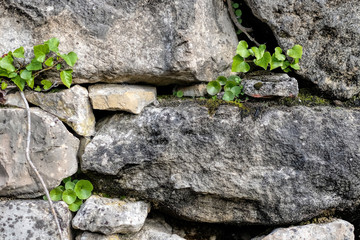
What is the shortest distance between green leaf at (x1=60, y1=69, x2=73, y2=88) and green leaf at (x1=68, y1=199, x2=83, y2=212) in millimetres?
614

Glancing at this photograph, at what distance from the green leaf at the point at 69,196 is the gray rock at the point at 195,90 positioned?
83 centimetres

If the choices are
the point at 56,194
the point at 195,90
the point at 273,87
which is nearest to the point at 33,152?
the point at 56,194

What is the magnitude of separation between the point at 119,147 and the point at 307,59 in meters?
1.15

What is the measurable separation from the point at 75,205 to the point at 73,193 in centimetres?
6

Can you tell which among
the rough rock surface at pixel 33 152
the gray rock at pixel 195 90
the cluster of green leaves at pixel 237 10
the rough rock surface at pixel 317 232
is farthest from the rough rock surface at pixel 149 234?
the cluster of green leaves at pixel 237 10

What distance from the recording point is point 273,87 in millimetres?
1791

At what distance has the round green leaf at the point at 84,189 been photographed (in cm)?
179

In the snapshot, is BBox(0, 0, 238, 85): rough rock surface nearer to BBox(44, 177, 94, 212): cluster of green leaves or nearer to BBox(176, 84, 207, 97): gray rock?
BBox(176, 84, 207, 97): gray rock

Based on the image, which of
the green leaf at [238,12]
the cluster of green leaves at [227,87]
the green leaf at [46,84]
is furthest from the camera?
the green leaf at [238,12]

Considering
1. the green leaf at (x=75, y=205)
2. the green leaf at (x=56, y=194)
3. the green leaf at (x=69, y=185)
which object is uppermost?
the green leaf at (x=69, y=185)

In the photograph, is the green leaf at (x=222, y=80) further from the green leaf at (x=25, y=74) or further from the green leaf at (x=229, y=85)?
the green leaf at (x=25, y=74)

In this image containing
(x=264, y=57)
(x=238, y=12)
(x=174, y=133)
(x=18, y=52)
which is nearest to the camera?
(x=18, y=52)

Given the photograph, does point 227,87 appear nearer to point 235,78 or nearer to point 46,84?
point 235,78

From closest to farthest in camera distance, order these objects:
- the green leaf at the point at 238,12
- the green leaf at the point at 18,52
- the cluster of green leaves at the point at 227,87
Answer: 1. the green leaf at the point at 18,52
2. the cluster of green leaves at the point at 227,87
3. the green leaf at the point at 238,12
